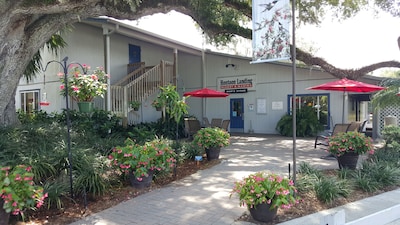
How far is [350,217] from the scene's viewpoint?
170 inches

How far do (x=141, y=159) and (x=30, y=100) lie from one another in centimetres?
1116

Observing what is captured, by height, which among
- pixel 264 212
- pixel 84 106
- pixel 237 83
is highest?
pixel 237 83

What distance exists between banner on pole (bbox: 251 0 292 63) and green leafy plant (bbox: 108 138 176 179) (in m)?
2.55

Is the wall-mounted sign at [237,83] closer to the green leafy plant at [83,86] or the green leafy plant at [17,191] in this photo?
the green leafy plant at [83,86]

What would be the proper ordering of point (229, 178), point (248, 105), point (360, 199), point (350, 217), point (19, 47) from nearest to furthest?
point (350, 217)
point (360, 199)
point (229, 178)
point (19, 47)
point (248, 105)

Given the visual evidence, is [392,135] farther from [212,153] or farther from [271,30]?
[271,30]

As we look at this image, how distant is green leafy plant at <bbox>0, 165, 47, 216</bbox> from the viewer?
11.6 feet

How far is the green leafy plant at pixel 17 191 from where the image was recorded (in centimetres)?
354

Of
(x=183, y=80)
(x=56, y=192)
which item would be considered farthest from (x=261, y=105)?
(x=56, y=192)

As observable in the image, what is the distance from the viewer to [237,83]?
17.9m

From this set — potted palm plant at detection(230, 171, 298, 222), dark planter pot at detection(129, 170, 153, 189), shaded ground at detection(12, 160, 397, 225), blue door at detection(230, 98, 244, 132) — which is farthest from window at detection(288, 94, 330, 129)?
potted palm plant at detection(230, 171, 298, 222)

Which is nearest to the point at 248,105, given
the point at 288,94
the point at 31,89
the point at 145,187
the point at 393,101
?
the point at 288,94

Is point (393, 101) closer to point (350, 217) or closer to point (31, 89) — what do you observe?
point (350, 217)

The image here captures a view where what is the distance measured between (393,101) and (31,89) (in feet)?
47.1
